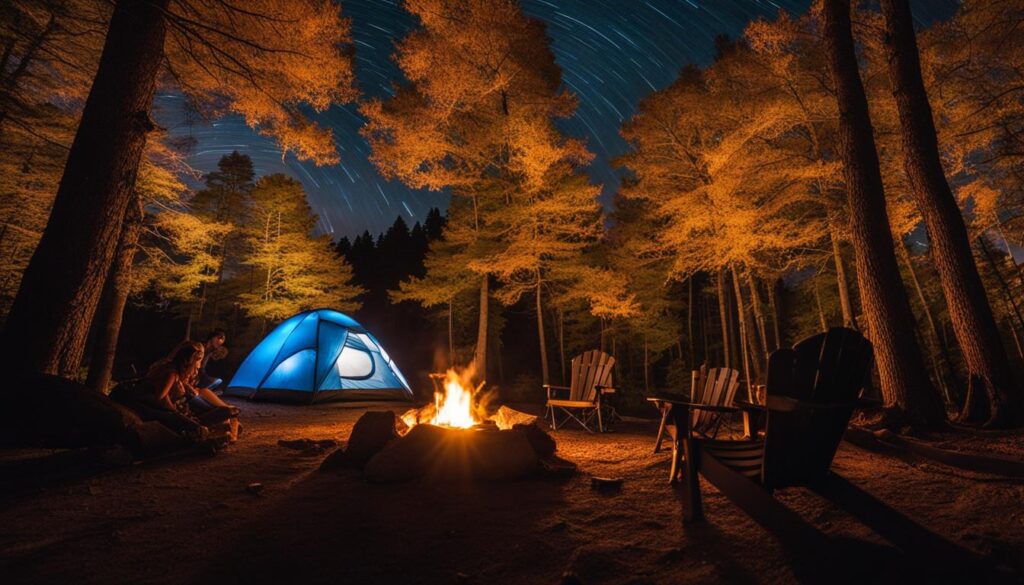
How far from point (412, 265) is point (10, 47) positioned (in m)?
29.3

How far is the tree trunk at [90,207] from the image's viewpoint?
3807mm

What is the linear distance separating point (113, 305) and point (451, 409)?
714 centimetres

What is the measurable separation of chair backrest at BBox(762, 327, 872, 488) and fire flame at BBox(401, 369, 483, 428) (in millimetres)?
3480

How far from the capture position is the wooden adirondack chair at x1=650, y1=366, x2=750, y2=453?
14.3ft

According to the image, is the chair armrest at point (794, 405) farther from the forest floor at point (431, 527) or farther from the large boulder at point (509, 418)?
the large boulder at point (509, 418)

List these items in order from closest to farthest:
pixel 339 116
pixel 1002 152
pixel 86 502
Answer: pixel 86 502 → pixel 1002 152 → pixel 339 116

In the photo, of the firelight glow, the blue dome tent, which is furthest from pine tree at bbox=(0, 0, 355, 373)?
the blue dome tent

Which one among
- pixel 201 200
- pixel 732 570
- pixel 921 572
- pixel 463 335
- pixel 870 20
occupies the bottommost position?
pixel 732 570

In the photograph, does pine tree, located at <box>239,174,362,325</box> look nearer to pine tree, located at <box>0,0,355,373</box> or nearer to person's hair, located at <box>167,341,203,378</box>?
pine tree, located at <box>0,0,355,373</box>

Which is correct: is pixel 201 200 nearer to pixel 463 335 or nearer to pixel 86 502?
pixel 463 335

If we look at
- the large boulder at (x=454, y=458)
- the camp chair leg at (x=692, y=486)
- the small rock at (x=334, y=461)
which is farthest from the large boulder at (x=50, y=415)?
the camp chair leg at (x=692, y=486)

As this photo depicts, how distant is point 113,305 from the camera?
7699mm

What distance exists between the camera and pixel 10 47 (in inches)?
286

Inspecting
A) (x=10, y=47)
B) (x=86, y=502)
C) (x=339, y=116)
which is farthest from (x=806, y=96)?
(x=10, y=47)
